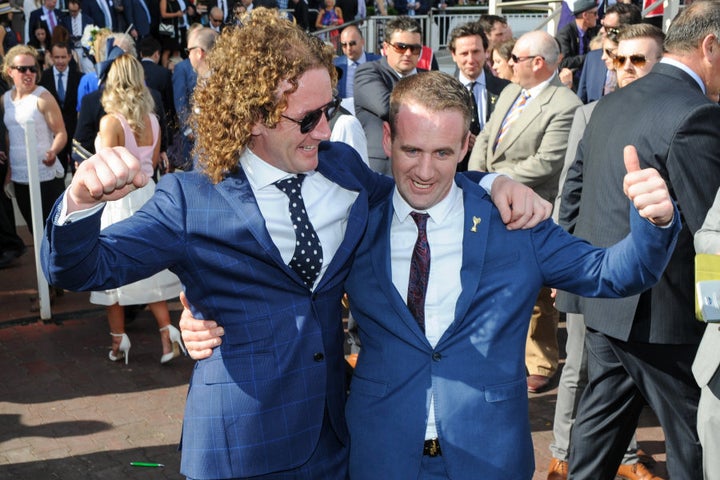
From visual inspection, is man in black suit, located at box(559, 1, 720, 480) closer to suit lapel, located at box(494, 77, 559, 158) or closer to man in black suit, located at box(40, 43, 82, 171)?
suit lapel, located at box(494, 77, 559, 158)

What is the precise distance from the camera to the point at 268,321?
8.84ft

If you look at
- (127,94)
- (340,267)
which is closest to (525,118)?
(127,94)

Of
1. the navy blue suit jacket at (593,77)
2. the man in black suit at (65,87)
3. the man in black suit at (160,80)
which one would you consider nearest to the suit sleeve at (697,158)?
the navy blue suit jacket at (593,77)

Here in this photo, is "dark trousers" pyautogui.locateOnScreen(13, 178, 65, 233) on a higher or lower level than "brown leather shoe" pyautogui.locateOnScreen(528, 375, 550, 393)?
higher

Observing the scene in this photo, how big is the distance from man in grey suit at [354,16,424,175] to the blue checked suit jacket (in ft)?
13.3

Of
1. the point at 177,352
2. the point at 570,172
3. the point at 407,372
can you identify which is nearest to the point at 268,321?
the point at 407,372

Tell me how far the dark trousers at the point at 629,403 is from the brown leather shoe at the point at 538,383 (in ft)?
6.19

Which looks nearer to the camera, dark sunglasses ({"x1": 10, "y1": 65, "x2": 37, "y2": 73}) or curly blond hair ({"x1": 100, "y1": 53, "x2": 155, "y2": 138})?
curly blond hair ({"x1": 100, "y1": 53, "x2": 155, "y2": 138})

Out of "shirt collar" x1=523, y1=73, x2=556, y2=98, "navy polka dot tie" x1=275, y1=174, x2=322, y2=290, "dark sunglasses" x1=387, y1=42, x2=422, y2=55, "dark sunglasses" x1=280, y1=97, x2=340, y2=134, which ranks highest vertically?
"dark sunglasses" x1=387, y1=42, x2=422, y2=55

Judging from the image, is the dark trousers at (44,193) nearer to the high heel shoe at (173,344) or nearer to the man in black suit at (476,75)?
the high heel shoe at (173,344)

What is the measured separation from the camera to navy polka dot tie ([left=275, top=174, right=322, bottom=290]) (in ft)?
9.05

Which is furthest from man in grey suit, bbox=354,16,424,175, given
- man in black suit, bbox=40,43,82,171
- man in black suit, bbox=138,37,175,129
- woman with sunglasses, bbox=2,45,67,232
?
man in black suit, bbox=40,43,82,171

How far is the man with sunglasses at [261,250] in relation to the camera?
8.72 ft

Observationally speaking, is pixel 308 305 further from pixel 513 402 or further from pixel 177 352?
pixel 177 352
